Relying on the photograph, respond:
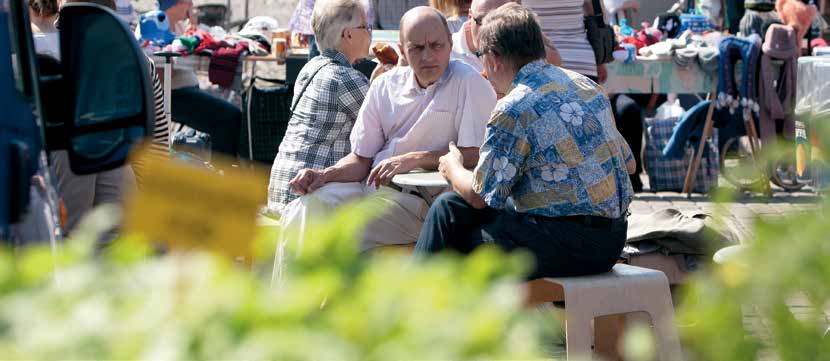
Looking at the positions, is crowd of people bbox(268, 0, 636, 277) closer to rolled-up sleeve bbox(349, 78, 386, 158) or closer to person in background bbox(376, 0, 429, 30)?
rolled-up sleeve bbox(349, 78, 386, 158)

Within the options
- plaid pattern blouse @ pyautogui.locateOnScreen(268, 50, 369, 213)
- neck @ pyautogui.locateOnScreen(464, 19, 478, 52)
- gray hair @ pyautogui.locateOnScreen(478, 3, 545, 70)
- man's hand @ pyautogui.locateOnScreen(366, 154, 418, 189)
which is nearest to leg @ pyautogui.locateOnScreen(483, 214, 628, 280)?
gray hair @ pyautogui.locateOnScreen(478, 3, 545, 70)

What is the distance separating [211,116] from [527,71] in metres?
4.45

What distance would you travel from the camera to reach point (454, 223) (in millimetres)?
3764

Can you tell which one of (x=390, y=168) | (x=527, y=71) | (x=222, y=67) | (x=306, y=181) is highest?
(x=527, y=71)

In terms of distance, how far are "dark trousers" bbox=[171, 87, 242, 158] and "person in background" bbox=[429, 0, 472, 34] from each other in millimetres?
2408

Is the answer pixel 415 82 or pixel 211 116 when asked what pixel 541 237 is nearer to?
pixel 415 82

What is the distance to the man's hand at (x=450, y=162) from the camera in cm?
393

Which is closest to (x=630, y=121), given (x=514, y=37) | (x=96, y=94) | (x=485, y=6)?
(x=485, y=6)

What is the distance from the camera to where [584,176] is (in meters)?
3.54

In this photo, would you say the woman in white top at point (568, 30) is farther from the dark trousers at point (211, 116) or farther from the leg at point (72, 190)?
the leg at point (72, 190)

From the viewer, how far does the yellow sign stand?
129 cm

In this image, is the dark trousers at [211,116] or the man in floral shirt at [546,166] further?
the dark trousers at [211,116]

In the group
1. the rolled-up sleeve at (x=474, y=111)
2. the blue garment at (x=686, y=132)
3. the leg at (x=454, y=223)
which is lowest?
the blue garment at (x=686, y=132)

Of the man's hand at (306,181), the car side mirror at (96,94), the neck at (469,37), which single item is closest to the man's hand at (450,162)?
the man's hand at (306,181)
